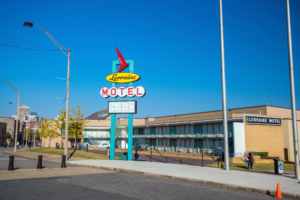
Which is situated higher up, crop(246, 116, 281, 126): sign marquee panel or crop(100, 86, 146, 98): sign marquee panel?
crop(100, 86, 146, 98): sign marquee panel

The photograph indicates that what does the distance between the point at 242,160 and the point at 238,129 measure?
530 cm

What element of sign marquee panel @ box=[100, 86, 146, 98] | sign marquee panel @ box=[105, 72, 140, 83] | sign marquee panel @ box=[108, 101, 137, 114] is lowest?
sign marquee panel @ box=[108, 101, 137, 114]

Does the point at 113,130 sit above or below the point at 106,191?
above

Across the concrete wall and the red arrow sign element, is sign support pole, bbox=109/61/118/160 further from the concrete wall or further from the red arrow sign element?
the concrete wall

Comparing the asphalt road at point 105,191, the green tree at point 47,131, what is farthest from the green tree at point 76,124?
the asphalt road at point 105,191

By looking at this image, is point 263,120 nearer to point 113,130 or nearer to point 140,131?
point 113,130

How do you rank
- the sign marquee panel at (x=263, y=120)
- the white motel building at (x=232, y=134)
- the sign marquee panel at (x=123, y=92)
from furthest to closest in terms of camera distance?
the sign marquee panel at (x=263, y=120) < the white motel building at (x=232, y=134) < the sign marquee panel at (x=123, y=92)

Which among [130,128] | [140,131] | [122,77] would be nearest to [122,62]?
[122,77]

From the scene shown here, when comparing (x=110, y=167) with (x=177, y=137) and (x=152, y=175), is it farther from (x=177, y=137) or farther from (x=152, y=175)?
(x=177, y=137)

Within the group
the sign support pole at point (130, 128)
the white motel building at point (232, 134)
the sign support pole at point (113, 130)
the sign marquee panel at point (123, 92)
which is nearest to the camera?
the sign support pole at point (130, 128)

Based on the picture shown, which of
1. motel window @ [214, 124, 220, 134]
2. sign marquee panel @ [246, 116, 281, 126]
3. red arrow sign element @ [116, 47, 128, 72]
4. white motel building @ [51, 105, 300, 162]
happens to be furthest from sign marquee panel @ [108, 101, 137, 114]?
motel window @ [214, 124, 220, 134]

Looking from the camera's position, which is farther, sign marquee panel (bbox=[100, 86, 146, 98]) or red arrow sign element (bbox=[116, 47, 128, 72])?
red arrow sign element (bbox=[116, 47, 128, 72])

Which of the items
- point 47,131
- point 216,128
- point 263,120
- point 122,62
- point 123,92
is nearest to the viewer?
point 123,92

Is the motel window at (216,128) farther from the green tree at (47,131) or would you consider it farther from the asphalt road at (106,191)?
the asphalt road at (106,191)
